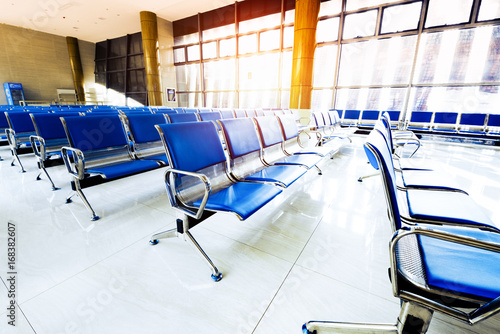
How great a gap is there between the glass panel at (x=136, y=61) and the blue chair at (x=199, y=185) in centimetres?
1477

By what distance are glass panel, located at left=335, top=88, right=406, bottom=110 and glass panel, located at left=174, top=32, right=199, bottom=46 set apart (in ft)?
27.3

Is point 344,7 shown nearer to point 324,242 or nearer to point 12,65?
point 324,242

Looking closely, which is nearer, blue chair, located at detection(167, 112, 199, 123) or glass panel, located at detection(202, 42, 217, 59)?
blue chair, located at detection(167, 112, 199, 123)

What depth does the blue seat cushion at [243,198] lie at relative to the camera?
48.4 inches

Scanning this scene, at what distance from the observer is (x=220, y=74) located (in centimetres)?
1122

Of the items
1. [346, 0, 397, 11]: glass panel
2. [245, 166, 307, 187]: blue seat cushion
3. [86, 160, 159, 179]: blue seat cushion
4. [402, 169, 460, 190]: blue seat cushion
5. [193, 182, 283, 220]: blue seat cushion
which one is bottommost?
[86, 160, 159, 179]: blue seat cushion

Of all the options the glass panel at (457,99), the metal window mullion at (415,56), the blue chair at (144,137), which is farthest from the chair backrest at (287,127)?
the glass panel at (457,99)

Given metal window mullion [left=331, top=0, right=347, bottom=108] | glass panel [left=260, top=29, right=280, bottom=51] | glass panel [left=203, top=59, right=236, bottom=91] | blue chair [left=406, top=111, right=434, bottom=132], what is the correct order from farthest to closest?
glass panel [left=203, top=59, right=236, bottom=91] → glass panel [left=260, top=29, right=280, bottom=51] → metal window mullion [left=331, top=0, right=347, bottom=108] → blue chair [left=406, top=111, right=434, bottom=132]

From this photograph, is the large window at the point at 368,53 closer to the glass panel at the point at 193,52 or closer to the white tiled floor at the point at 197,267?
the glass panel at the point at 193,52

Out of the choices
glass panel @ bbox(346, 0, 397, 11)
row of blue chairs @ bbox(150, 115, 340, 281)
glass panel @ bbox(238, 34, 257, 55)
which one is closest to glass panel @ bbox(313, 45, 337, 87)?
glass panel @ bbox(346, 0, 397, 11)

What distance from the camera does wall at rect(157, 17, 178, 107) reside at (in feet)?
38.7

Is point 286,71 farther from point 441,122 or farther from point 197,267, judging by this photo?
point 197,267

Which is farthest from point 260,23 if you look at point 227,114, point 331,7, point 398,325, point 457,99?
point 398,325

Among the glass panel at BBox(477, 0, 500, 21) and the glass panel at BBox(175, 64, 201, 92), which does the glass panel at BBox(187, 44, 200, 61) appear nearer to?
the glass panel at BBox(175, 64, 201, 92)
